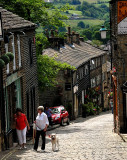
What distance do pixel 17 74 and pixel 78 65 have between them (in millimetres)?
26786

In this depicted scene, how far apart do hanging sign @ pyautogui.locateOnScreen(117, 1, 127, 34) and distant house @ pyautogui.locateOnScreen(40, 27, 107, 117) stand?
23.2 metres

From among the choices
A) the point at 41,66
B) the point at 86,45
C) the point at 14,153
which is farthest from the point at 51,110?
the point at 86,45

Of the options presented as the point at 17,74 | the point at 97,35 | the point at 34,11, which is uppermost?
the point at 34,11

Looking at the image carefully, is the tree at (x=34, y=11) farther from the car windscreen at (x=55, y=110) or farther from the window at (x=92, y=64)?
the window at (x=92, y=64)

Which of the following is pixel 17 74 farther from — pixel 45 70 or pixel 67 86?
pixel 67 86

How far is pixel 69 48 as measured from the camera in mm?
53844

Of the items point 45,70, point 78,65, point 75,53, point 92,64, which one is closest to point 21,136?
point 45,70

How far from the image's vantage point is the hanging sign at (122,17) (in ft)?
67.3

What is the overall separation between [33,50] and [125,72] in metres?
6.75

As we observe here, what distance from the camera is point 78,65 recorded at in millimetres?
46281

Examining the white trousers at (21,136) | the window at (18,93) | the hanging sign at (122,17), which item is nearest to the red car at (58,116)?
the window at (18,93)

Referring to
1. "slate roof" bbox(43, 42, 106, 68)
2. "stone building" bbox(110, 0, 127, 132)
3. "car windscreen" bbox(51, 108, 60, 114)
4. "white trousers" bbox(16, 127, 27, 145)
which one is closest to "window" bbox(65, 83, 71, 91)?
"slate roof" bbox(43, 42, 106, 68)

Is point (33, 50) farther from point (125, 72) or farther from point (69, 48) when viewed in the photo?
point (69, 48)

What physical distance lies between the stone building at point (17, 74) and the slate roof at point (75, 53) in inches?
782
